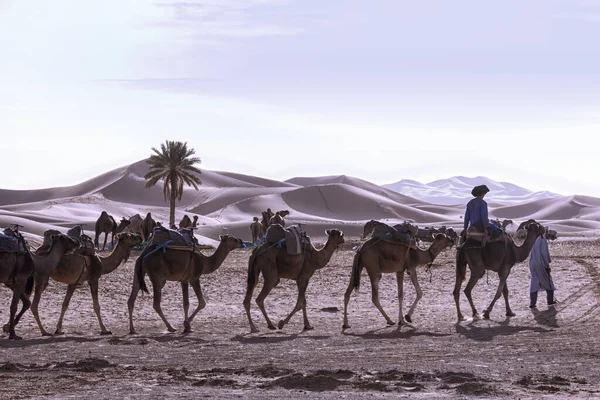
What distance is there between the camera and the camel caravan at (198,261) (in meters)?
15.1

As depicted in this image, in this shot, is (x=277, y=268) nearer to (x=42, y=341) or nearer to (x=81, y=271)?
(x=81, y=271)

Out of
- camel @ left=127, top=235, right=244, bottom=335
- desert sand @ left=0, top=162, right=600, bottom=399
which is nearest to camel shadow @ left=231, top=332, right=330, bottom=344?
desert sand @ left=0, top=162, right=600, bottom=399

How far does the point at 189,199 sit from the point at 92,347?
416 ft

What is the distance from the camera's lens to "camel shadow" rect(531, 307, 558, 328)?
15609mm

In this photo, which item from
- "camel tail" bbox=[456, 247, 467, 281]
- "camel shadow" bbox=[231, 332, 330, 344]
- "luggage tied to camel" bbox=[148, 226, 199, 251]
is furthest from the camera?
"camel tail" bbox=[456, 247, 467, 281]

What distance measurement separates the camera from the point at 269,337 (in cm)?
1469

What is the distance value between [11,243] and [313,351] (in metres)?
4.98

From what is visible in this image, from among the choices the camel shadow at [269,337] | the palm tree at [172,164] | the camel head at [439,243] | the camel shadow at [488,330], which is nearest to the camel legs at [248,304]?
the camel shadow at [269,337]

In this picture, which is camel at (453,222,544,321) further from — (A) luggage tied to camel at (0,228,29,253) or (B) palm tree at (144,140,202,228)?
(B) palm tree at (144,140,202,228)

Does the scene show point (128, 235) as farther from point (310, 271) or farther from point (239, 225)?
point (239, 225)

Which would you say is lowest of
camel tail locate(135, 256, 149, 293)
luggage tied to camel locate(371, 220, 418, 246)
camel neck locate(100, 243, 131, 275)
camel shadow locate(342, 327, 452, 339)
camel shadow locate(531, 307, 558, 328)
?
camel shadow locate(342, 327, 452, 339)

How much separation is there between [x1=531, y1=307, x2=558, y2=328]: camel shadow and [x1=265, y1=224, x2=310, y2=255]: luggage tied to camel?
409cm

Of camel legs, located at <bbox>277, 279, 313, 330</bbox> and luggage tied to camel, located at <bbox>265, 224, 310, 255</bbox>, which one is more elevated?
luggage tied to camel, located at <bbox>265, 224, 310, 255</bbox>

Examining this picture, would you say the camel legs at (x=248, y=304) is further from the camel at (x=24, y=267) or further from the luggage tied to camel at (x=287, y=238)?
the camel at (x=24, y=267)
